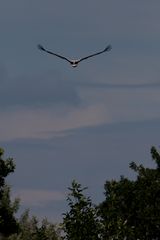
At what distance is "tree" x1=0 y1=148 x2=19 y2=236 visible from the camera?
221ft

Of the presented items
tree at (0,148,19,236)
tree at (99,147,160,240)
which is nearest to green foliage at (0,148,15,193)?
tree at (0,148,19,236)

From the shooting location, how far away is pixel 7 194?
2771 inches

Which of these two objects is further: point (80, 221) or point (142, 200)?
point (142, 200)

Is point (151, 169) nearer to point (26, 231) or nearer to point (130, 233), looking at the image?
point (26, 231)

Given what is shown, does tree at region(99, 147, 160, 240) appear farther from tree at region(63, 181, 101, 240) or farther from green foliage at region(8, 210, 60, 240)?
tree at region(63, 181, 101, 240)

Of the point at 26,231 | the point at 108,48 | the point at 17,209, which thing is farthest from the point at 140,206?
the point at 108,48

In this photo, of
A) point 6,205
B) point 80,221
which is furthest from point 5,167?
point 80,221

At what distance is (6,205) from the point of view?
7019 cm

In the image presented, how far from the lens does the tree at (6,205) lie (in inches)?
2650

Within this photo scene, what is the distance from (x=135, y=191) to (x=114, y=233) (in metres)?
63.1

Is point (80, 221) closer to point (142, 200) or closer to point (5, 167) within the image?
point (5, 167)

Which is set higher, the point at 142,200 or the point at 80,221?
the point at 142,200

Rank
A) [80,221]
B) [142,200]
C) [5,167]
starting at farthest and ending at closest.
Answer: [142,200], [5,167], [80,221]

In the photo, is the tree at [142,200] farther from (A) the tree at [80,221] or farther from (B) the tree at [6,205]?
(A) the tree at [80,221]
